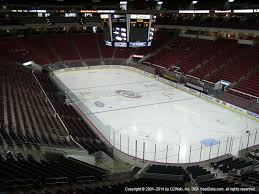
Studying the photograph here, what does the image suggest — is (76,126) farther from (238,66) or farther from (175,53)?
(175,53)

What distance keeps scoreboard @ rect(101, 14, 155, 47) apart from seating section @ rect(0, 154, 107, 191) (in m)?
10.6

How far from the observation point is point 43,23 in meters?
37.7

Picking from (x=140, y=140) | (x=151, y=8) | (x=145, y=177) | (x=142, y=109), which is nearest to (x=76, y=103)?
(x=142, y=109)

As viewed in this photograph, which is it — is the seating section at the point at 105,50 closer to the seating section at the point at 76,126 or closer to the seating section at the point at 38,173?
the seating section at the point at 76,126

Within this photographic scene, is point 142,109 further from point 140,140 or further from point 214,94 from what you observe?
point 214,94

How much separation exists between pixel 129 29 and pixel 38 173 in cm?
1236

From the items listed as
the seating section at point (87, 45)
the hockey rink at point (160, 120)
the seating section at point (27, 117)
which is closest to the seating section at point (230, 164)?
the hockey rink at point (160, 120)

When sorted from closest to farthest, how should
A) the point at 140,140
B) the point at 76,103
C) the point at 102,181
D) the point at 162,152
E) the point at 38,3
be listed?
the point at 102,181 < the point at 162,152 < the point at 140,140 < the point at 76,103 < the point at 38,3

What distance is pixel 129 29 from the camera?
668 inches

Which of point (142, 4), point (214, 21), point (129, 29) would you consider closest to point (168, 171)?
point (129, 29)

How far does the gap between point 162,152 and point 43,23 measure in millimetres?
31525

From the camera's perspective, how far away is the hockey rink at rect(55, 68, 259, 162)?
12.8 meters

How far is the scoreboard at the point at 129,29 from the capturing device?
1698 centimetres

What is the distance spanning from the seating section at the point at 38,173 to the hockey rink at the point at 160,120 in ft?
15.6
